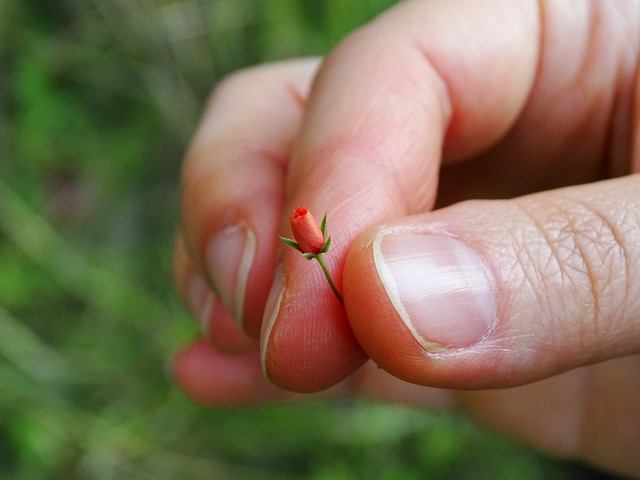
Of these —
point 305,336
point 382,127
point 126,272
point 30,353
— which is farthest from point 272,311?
point 126,272

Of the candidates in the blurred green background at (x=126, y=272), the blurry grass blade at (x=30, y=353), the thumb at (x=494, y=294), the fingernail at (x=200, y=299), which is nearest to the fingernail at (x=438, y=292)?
the thumb at (x=494, y=294)

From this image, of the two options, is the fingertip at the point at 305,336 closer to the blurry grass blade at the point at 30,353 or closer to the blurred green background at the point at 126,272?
the blurred green background at the point at 126,272

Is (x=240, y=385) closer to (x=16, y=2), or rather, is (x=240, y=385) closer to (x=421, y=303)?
(x=421, y=303)

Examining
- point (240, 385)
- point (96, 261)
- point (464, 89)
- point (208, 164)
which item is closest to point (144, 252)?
point (96, 261)

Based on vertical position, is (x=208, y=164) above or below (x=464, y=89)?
below

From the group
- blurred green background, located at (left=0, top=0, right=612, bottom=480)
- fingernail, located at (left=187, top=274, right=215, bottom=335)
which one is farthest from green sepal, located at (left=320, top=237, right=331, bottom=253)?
blurred green background, located at (left=0, top=0, right=612, bottom=480)

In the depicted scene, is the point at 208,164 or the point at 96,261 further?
the point at 96,261

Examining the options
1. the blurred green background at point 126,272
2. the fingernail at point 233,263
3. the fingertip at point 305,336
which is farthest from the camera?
the blurred green background at point 126,272
